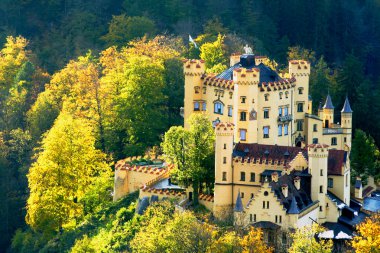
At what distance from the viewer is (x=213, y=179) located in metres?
108

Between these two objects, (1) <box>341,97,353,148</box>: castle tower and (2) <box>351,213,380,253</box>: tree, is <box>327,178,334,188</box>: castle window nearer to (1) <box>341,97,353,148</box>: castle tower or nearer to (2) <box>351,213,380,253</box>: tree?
(2) <box>351,213,380,253</box>: tree

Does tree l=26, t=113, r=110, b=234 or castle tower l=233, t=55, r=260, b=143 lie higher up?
castle tower l=233, t=55, r=260, b=143

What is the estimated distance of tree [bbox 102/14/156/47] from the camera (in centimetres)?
15662

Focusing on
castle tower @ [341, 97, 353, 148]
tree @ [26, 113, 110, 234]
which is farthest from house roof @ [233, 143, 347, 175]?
tree @ [26, 113, 110, 234]

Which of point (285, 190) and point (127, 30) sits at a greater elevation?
point (127, 30)

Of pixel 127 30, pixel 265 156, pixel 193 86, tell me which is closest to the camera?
pixel 265 156

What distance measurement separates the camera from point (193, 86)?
11975 centimetres

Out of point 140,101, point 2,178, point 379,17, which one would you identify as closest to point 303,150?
point 140,101

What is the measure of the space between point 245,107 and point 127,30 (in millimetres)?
45262

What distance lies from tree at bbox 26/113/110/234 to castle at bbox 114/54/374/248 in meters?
4.58

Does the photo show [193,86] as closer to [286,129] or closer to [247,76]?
[247,76]

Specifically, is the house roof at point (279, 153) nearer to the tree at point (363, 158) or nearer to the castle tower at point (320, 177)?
the castle tower at point (320, 177)

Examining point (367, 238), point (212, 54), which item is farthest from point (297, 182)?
point (212, 54)

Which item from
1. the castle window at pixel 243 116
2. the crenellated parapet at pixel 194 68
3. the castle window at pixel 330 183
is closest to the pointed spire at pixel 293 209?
the castle window at pixel 330 183
